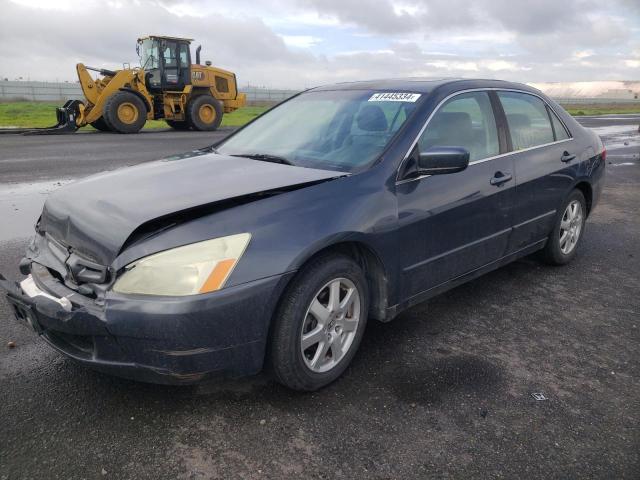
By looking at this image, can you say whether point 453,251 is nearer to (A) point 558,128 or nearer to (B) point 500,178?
(B) point 500,178

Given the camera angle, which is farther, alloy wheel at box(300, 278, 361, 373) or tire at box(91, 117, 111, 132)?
tire at box(91, 117, 111, 132)

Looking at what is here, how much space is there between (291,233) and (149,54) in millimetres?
17240

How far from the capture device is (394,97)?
140 inches

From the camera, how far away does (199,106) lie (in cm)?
1894

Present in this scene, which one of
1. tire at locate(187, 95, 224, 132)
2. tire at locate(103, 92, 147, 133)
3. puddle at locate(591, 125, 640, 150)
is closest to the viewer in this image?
puddle at locate(591, 125, 640, 150)

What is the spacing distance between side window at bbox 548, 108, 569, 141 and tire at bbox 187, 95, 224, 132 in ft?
51.3

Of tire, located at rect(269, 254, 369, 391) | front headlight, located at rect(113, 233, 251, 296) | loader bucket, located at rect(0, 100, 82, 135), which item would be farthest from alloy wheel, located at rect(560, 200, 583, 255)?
loader bucket, located at rect(0, 100, 82, 135)

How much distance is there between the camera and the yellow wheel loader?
55.3ft

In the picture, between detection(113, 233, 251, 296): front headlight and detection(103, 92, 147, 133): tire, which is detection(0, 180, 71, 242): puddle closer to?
detection(113, 233, 251, 296): front headlight

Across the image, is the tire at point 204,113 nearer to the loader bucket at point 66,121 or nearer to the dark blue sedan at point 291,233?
the loader bucket at point 66,121

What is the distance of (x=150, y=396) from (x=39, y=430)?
501 mm

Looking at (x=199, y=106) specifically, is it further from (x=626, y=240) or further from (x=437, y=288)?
(x=437, y=288)

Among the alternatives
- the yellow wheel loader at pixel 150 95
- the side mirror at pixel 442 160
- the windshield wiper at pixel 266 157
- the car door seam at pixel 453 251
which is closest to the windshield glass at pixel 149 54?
the yellow wheel loader at pixel 150 95

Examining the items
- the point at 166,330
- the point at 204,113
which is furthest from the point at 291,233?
the point at 204,113
